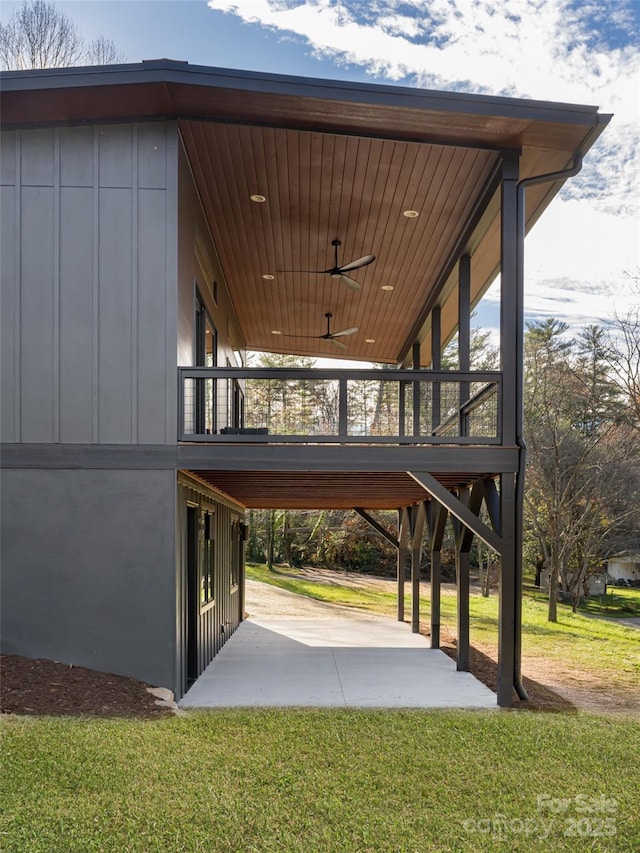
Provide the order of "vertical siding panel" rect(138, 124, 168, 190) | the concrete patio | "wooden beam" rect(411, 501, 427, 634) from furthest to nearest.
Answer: "wooden beam" rect(411, 501, 427, 634) → the concrete patio → "vertical siding panel" rect(138, 124, 168, 190)

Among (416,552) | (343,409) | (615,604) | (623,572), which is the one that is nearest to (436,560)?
(416,552)

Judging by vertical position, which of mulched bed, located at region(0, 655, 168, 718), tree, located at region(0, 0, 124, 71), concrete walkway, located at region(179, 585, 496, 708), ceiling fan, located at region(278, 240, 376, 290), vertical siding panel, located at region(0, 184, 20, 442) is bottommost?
concrete walkway, located at region(179, 585, 496, 708)

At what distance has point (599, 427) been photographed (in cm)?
2159

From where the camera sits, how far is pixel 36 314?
24.8 ft

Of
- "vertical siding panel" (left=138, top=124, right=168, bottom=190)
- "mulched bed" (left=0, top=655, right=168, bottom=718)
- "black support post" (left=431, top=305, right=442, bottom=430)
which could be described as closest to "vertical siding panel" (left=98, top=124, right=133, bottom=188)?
"vertical siding panel" (left=138, top=124, right=168, bottom=190)

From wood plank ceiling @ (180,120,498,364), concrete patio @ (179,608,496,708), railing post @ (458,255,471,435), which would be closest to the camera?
concrete patio @ (179,608,496,708)

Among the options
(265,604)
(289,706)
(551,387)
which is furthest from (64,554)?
(551,387)

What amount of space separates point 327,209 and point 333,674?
5871mm

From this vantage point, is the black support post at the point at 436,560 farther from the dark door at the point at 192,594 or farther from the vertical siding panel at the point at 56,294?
the vertical siding panel at the point at 56,294

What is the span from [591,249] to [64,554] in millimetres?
35114

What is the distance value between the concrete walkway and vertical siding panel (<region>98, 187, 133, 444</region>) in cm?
295

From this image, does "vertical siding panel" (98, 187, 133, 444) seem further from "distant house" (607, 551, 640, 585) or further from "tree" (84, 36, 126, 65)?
"distant house" (607, 551, 640, 585)

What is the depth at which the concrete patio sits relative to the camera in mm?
7793

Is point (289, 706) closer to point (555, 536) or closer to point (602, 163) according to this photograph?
point (555, 536)
